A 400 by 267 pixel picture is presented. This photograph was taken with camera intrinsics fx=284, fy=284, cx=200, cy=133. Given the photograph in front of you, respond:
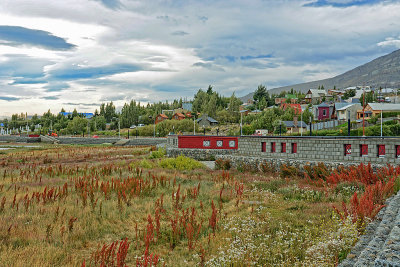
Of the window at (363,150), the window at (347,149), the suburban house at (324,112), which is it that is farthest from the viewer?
the suburban house at (324,112)

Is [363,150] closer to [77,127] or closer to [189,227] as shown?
[189,227]

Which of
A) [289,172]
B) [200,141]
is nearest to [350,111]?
[200,141]

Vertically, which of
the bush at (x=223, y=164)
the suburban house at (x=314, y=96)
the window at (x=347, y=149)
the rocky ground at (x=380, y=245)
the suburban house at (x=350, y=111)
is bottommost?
the bush at (x=223, y=164)

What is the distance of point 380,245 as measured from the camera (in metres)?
6.33

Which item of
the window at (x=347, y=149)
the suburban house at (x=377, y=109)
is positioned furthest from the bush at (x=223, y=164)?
the suburban house at (x=377, y=109)

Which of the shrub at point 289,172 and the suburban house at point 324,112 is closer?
the shrub at point 289,172

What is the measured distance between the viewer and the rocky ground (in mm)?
4957

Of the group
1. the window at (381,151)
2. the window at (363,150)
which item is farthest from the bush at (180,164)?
the window at (381,151)

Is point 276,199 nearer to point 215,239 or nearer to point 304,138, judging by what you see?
point 215,239

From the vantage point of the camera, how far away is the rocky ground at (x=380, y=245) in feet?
16.3

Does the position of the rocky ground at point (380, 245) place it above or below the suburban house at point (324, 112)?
below

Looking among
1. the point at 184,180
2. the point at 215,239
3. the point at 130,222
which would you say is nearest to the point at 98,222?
the point at 130,222

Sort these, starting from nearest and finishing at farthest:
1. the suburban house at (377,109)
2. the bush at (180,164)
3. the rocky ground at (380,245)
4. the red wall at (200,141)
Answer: the rocky ground at (380,245)
the bush at (180,164)
the red wall at (200,141)
the suburban house at (377,109)

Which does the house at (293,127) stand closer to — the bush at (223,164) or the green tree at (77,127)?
the bush at (223,164)
